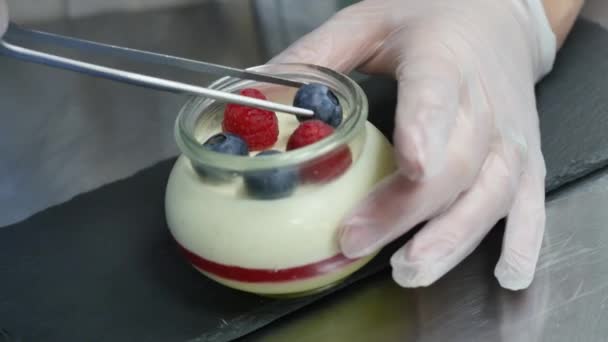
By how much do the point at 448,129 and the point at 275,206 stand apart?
14 centimetres

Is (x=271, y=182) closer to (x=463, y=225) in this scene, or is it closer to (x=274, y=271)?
(x=274, y=271)

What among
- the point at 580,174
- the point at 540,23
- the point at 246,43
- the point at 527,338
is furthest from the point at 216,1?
the point at 527,338

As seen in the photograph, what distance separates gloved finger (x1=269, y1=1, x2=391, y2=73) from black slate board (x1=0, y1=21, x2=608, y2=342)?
0.09m

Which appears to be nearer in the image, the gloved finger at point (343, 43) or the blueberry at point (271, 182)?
the blueberry at point (271, 182)

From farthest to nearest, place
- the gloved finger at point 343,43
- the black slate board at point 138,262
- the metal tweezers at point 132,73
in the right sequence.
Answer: the gloved finger at point 343,43, the black slate board at point 138,262, the metal tweezers at point 132,73

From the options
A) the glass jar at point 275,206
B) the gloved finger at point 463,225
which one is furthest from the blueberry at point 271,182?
the gloved finger at point 463,225

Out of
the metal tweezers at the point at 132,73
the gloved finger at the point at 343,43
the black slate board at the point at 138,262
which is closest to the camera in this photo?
the metal tweezers at the point at 132,73

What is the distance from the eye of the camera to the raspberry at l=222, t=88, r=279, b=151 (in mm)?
549

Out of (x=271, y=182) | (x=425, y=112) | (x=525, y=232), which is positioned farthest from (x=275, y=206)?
(x=525, y=232)

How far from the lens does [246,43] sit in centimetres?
114

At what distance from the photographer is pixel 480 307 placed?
580mm

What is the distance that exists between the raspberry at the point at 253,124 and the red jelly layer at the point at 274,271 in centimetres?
9

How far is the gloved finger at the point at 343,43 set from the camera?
70 centimetres

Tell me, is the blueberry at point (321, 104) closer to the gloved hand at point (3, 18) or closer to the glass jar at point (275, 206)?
the glass jar at point (275, 206)
